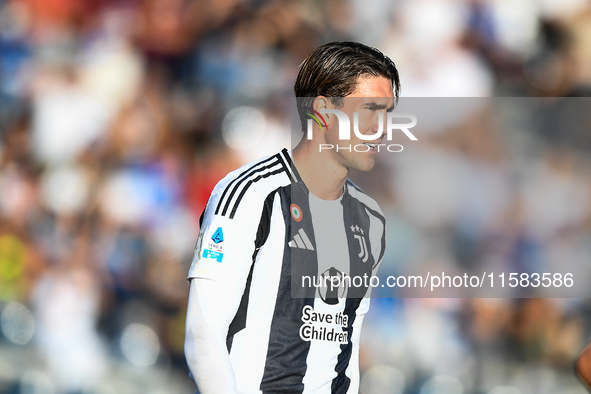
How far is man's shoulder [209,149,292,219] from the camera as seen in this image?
62.8 inches

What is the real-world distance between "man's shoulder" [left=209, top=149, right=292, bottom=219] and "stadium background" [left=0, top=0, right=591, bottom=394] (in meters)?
Result: 1.63

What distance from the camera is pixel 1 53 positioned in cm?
453

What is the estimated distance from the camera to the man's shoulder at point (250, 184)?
A: 1596 mm

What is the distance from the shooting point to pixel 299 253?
1725mm

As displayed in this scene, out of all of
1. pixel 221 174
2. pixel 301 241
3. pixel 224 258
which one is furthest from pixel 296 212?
pixel 221 174

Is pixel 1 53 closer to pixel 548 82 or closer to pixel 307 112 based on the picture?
pixel 307 112

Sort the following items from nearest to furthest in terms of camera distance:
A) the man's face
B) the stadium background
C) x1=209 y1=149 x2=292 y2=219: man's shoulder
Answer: x1=209 y1=149 x2=292 y2=219: man's shoulder < the man's face < the stadium background

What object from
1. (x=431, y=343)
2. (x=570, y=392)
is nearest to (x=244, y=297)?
(x=431, y=343)

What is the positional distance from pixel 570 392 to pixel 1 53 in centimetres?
436

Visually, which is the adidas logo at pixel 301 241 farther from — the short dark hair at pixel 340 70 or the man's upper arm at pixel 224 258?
the short dark hair at pixel 340 70

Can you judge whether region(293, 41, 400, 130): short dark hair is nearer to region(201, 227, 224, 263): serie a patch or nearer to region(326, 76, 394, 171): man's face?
region(326, 76, 394, 171): man's face

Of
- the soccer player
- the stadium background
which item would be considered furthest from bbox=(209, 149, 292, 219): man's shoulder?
the stadium background

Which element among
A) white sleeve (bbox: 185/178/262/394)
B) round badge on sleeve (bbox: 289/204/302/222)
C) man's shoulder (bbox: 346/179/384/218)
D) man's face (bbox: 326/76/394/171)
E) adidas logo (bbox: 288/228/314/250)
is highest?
man's face (bbox: 326/76/394/171)

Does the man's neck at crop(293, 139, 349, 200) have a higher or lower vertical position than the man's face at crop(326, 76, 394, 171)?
lower
